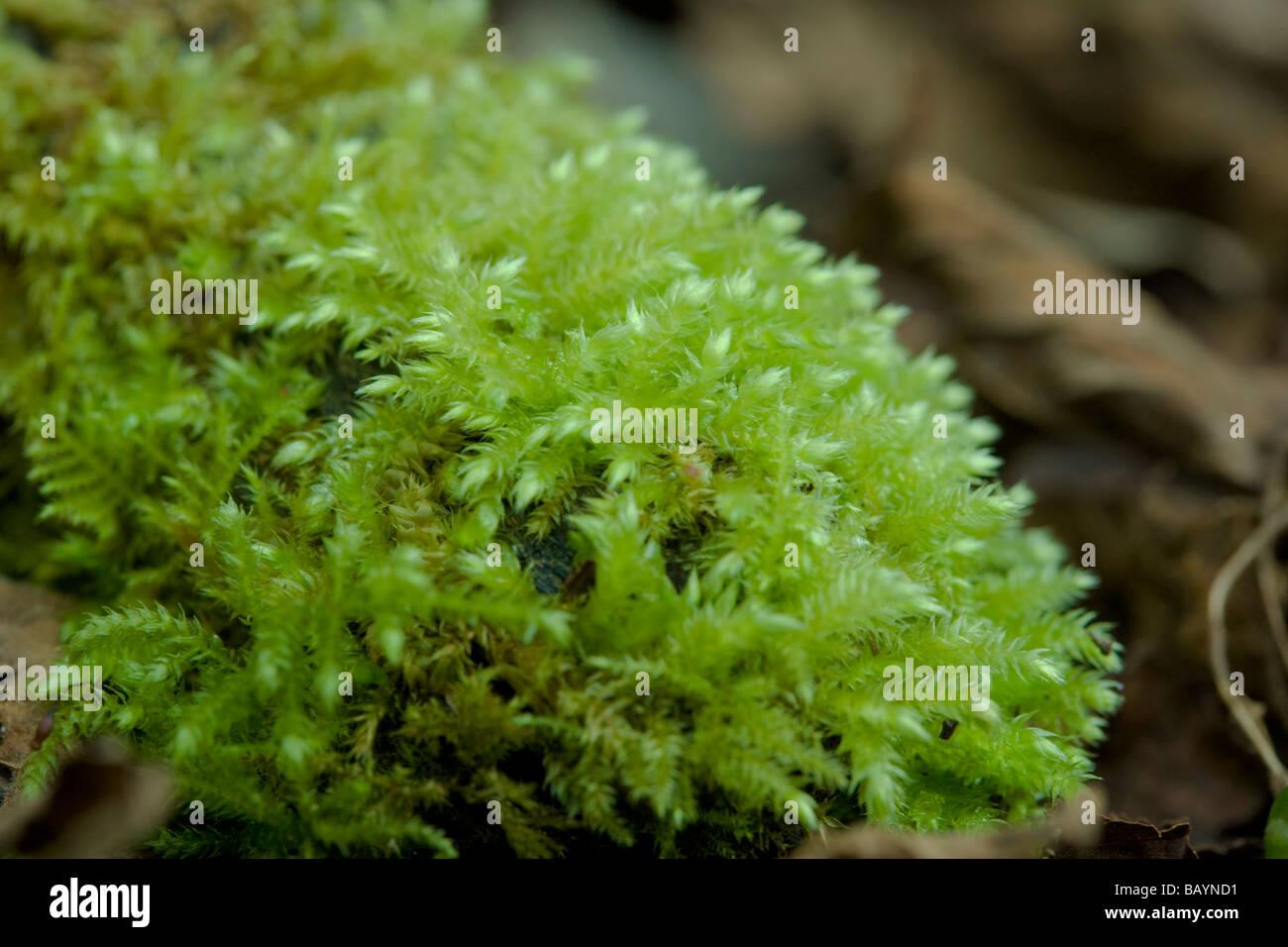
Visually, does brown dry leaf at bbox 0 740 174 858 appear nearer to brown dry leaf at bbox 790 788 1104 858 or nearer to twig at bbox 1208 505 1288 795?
brown dry leaf at bbox 790 788 1104 858

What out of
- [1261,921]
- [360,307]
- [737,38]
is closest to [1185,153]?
[737,38]

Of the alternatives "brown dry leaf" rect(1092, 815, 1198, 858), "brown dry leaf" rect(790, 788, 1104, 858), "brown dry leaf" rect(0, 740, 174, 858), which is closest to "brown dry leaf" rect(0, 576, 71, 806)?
"brown dry leaf" rect(0, 740, 174, 858)

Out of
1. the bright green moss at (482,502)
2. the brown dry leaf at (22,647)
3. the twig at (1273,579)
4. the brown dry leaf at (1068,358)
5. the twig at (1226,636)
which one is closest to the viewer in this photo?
the bright green moss at (482,502)

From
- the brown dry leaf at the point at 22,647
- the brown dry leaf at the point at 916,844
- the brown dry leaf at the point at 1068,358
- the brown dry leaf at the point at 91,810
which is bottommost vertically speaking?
the brown dry leaf at the point at 916,844

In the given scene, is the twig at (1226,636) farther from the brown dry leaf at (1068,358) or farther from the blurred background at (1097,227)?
the brown dry leaf at (1068,358)

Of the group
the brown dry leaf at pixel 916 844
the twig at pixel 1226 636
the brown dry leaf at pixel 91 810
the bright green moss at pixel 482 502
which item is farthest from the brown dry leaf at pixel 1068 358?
the brown dry leaf at pixel 91 810

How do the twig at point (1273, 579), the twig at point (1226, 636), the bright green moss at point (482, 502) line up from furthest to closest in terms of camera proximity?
the twig at point (1273, 579) → the twig at point (1226, 636) → the bright green moss at point (482, 502)

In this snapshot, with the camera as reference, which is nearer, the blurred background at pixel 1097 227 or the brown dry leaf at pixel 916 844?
the brown dry leaf at pixel 916 844
